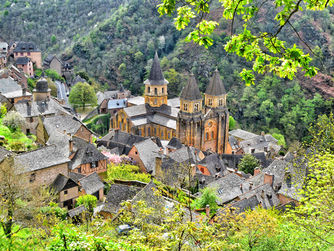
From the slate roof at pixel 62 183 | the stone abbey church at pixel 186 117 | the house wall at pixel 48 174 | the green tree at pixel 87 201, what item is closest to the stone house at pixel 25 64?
the stone abbey church at pixel 186 117

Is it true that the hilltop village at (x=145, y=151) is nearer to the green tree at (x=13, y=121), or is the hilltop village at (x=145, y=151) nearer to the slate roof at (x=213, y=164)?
the slate roof at (x=213, y=164)

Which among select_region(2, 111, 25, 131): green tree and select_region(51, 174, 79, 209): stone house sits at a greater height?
select_region(2, 111, 25, 131): green tree

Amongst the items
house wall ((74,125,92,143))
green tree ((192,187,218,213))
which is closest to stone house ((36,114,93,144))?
house wall ((74,125,92,143))

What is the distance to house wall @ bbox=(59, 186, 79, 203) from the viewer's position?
28.5 meters

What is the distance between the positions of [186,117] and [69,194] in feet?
79.1

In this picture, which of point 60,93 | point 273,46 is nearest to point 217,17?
point 60,93

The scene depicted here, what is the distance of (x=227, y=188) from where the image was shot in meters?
33.1

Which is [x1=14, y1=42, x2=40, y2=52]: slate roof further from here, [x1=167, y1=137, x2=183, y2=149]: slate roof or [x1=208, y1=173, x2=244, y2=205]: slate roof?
[x1=208, y1=173, x2=244, y2=205]: slate roof

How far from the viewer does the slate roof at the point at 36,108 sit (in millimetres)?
42156

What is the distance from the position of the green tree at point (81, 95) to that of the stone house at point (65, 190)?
1603 inches

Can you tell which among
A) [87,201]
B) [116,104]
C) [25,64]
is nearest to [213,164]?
[87,201]

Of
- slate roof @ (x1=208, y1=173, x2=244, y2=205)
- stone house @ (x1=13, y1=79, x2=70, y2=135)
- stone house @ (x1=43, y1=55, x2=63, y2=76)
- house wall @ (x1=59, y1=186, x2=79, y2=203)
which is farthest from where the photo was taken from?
stone house @ (x1=43, y1=55, x2=63, y2=76)

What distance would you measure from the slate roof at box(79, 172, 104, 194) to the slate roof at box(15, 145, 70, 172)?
8.38 feet

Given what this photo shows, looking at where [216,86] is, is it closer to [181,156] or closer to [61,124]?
[181,156]
